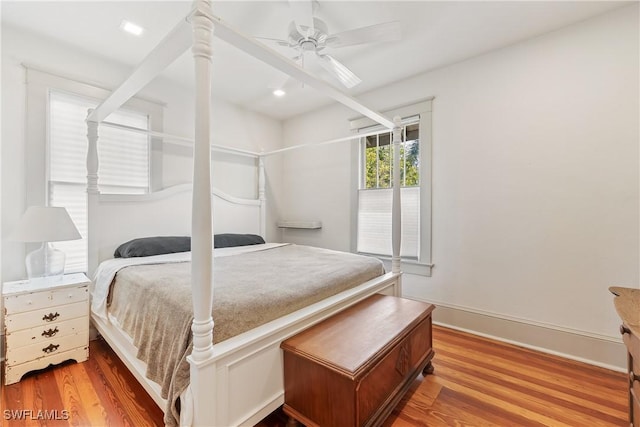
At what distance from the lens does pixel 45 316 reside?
1983 millimetres

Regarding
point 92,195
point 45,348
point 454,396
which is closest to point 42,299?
point 45,348

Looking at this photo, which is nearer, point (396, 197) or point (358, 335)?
point (358, 335)

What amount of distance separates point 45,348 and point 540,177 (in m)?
4.11

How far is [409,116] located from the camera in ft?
10.4

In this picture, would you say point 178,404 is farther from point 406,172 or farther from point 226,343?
point 406,172

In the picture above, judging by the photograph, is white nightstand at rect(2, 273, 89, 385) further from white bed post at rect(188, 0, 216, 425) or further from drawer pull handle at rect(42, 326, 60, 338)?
white bed post at rect(188, 0, 216, 425)

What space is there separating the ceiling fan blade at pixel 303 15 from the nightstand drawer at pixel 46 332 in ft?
8.80

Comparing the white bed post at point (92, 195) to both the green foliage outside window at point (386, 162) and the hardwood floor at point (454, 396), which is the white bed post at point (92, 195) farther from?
the green foliage outside window at point (386, 162)

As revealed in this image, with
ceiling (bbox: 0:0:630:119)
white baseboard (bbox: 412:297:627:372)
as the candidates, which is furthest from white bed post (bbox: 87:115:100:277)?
white baseboard (bbox: 412:297:627:372)

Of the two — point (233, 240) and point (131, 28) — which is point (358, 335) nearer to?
point (233, 240)

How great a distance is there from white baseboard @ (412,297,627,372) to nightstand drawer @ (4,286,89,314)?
10.6 ft

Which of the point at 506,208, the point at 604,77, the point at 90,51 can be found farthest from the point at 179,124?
the point at 604,77

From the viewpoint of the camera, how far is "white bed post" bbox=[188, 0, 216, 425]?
112cm

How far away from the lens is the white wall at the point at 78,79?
85.0 inches
